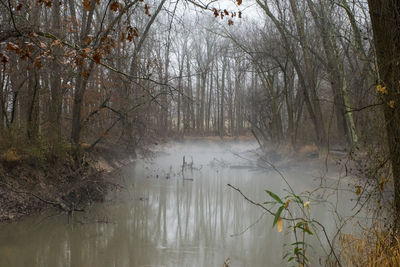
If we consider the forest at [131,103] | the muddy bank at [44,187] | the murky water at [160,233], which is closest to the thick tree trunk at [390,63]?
the forest at [131,103]

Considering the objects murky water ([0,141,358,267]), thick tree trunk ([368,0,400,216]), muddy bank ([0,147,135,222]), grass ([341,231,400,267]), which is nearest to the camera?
grass ([341,231,400,267])

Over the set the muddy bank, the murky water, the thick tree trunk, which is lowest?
the murky water

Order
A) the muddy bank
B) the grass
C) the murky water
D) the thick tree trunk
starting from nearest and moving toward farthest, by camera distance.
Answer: the grass
the thick tree trunk
the murky water
the muddy bank

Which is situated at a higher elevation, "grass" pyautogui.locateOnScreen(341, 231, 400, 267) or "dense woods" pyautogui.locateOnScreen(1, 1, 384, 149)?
"dense woods" pyautogui.locateOnScreen(1, 1, 384, 149)

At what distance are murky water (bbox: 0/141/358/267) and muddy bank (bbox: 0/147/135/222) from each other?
313mm

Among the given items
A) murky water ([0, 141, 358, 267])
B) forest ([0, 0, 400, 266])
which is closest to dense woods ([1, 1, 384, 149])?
forest ([0, 0, 400, 266])

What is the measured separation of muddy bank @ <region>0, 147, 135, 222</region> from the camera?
8250 millimetres

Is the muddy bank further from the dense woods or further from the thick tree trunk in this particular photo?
the thick tree trunk

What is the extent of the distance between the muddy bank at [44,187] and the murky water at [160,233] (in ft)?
1.03

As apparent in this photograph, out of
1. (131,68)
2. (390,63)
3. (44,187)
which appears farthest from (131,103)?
(390,63)

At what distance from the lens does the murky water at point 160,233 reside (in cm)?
653

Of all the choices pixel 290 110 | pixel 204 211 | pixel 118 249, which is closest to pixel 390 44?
pixel 118 249

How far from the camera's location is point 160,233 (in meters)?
8.29

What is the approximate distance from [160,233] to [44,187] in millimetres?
3162
